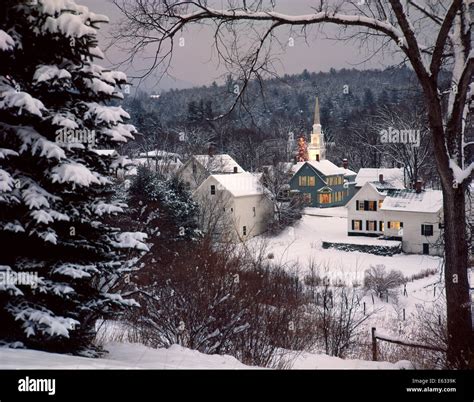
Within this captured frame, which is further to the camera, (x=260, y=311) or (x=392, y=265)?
(x=392, y=265)

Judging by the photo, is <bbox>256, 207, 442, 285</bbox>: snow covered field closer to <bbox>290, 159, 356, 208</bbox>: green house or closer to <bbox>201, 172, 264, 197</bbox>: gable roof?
<bbox>201, 172, 264, 197</bbox>: gable roof

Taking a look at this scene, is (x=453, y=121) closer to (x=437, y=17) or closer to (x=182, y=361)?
(x=437, y=17)

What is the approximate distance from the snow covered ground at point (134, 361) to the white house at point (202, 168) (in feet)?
120

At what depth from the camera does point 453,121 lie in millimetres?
6766

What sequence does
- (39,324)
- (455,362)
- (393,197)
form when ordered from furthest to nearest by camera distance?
1. (393,197)
2. (455,362)
3. (39,324)

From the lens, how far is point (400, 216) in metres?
38.1

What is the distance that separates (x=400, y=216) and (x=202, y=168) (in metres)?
17.2

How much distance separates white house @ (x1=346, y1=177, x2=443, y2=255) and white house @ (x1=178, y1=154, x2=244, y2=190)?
11.5 m

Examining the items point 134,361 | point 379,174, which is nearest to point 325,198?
point 379,174

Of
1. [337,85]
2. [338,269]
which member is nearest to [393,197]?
[338,269]
